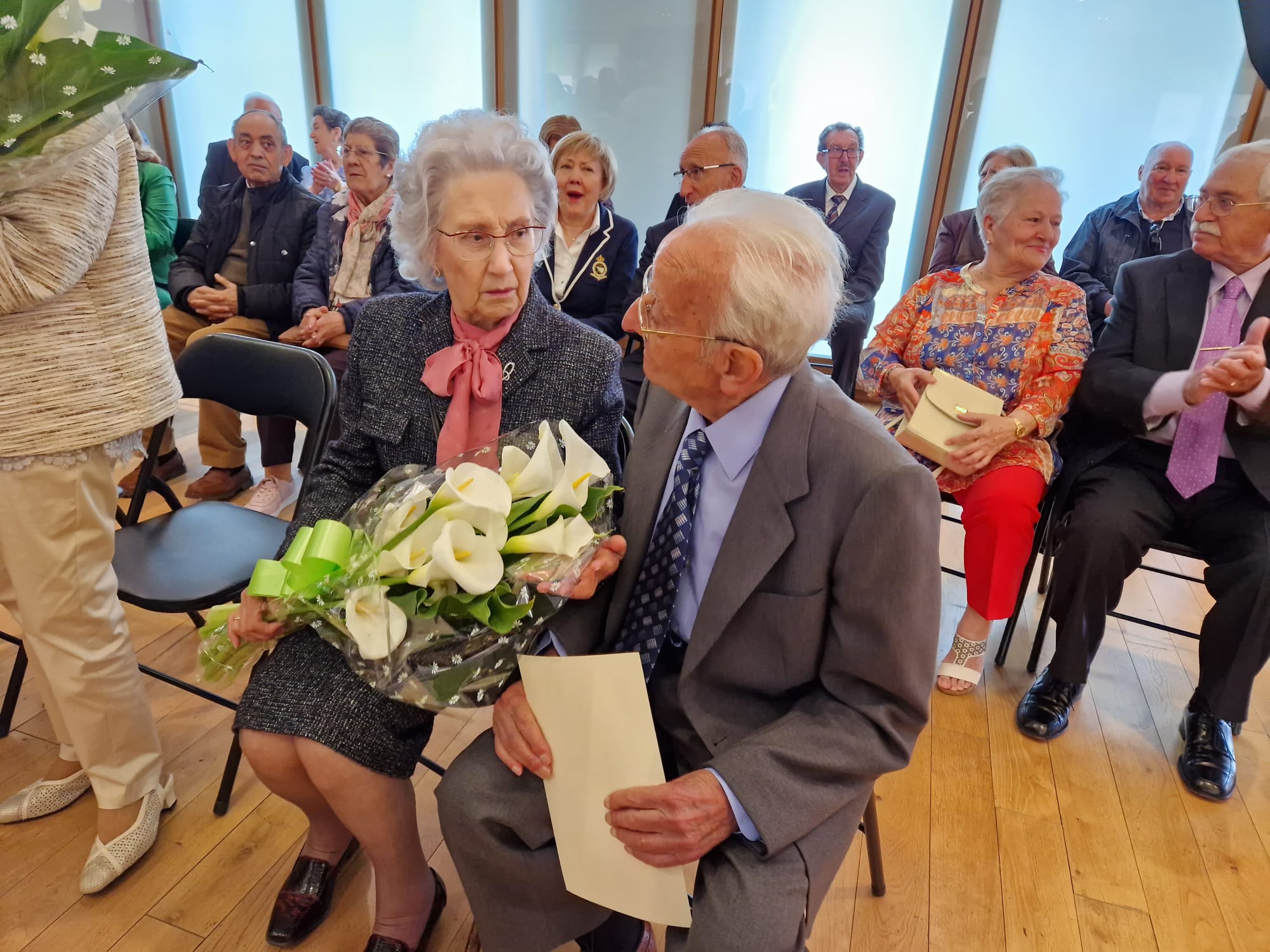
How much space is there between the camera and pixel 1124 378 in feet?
7.13

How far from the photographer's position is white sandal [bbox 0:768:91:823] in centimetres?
169

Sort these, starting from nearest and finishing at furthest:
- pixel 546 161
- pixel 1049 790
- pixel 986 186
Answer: pixel 546 161 → pixel 1049 790 → pixel 986 186

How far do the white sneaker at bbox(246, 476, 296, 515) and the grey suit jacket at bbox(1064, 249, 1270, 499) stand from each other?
10.2ft

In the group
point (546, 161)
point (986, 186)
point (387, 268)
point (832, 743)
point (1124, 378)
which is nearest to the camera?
point (832, 743)

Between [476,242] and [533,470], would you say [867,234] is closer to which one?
[476,242]

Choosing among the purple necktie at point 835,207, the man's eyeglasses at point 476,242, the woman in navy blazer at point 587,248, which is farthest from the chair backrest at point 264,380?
the purple necktie at point 835,207

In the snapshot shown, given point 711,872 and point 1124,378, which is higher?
point 1124,378

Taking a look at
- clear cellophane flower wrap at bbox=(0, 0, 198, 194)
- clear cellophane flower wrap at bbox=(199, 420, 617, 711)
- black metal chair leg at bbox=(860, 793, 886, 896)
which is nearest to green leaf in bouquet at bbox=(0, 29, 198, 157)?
clear cellophane flower wrap at bbox=(0, 0, 198, 194)

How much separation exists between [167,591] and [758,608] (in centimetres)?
129

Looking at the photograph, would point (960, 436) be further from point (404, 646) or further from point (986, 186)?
point (404, 646)

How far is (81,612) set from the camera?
1.46 metres

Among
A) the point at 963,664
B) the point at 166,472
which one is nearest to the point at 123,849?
the point at 963,664

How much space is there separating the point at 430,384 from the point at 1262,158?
86.3 inches

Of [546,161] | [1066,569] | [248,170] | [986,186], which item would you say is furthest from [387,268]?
[1066,569]
